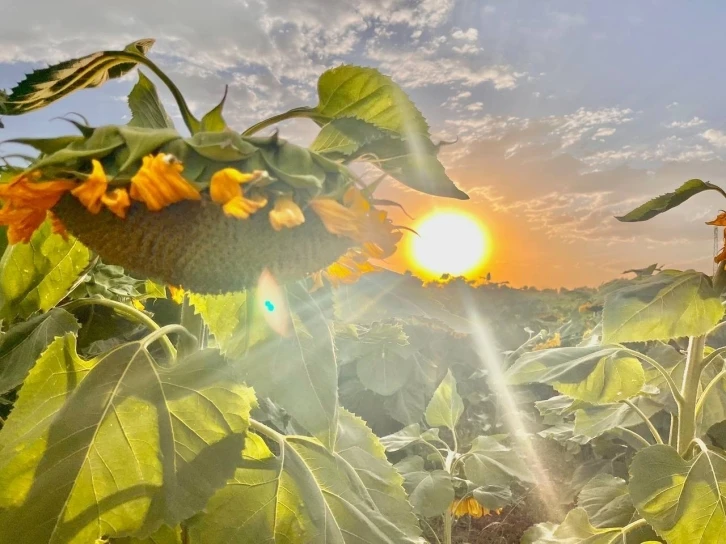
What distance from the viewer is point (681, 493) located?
1169mm

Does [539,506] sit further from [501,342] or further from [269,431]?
[269,431]

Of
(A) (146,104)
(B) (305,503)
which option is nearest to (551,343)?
(B) (305,503)

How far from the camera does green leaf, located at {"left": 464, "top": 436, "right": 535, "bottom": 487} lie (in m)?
1.85

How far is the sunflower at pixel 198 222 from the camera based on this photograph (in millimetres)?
478

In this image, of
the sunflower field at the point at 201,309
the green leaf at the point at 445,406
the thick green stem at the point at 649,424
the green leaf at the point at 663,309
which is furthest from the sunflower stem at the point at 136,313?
the green leaf at the point at 445,406

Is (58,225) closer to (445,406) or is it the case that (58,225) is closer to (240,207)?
(240,207)

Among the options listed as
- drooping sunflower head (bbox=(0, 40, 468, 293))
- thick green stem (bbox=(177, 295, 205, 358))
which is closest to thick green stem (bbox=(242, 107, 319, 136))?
drooping sunflower head (bbox=(0, 40, 468, 293))

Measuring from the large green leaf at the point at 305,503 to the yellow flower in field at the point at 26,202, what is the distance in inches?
12.5

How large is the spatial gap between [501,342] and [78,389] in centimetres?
339

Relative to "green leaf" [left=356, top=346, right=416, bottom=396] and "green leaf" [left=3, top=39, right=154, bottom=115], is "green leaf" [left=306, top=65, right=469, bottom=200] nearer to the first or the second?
"green leaf" [left=3, top=39, right=154, bottom=115]

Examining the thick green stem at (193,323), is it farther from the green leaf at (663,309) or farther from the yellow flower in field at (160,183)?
the green leaf at (663,309)

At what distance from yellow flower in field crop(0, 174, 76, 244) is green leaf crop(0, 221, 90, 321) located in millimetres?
112

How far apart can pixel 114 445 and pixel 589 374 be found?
1048 mm

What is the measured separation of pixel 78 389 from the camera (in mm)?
644
